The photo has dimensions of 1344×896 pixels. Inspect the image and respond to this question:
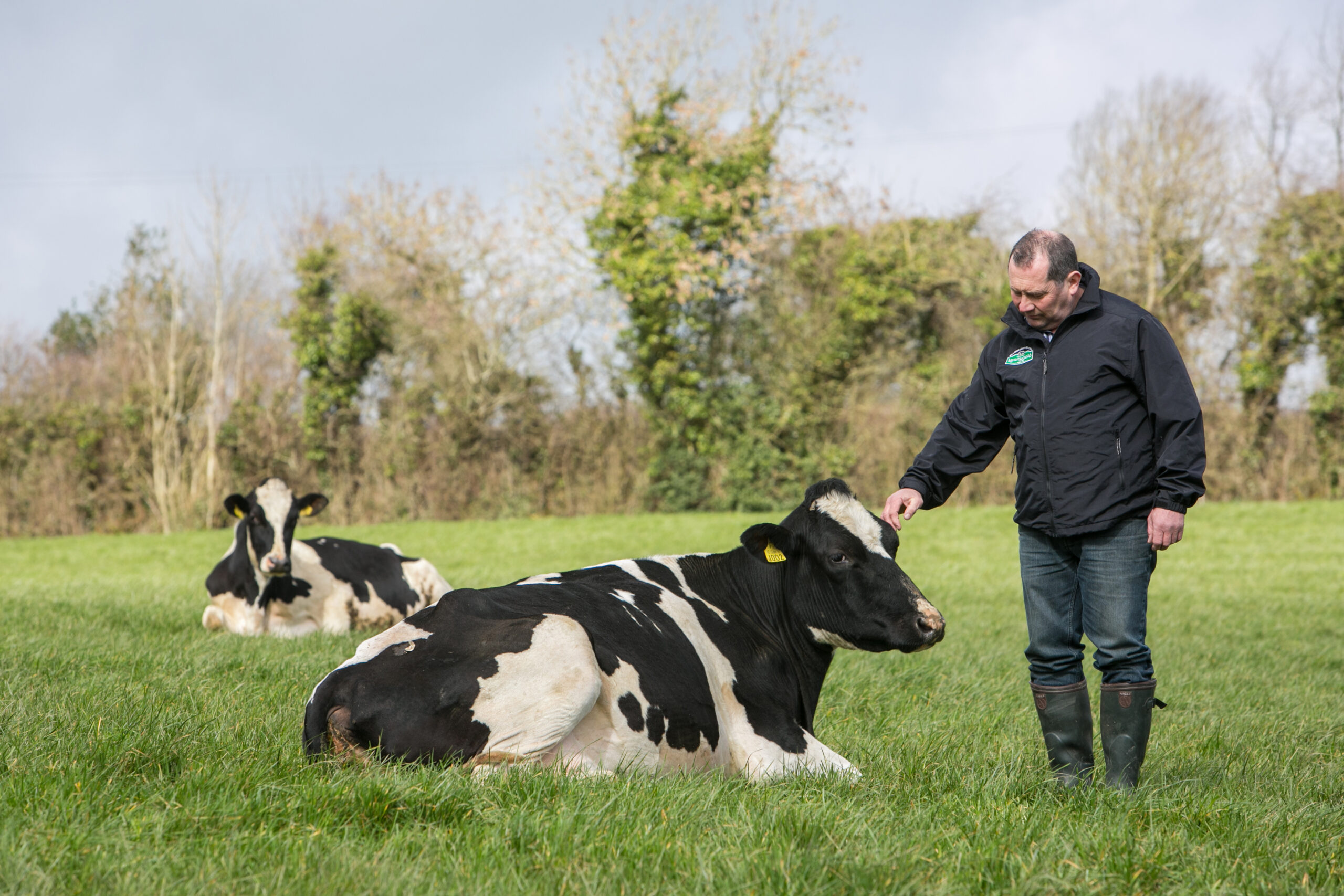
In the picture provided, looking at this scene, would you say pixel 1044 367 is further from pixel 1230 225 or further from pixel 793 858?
pixel 1230 225

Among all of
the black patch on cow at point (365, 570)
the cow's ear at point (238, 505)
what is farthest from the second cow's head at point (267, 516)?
the black patch on cow at point (365, 570)

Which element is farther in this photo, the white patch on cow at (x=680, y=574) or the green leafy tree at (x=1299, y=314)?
the green leafy tree at (x=1299, y=314)

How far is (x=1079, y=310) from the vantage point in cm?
422

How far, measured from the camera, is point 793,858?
2.71m

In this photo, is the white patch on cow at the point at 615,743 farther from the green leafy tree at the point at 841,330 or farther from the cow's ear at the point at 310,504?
the green leafy tree at the point at 841,330

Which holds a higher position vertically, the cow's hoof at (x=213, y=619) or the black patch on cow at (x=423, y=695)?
the black patch on cow at (x=423, y=695)

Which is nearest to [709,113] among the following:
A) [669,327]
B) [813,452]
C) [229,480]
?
[669,327]

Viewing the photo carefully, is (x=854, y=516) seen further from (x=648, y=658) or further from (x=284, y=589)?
(x=284, y=589)

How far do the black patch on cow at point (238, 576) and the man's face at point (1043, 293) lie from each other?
6.76 m

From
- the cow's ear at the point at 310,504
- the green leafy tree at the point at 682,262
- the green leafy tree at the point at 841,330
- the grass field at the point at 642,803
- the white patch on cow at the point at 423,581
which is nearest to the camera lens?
the grass field at the point at 642,803

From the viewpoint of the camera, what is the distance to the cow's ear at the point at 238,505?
8.95 m

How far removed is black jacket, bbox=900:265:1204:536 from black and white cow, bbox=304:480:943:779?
2.30ft

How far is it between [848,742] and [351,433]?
70.7 ft

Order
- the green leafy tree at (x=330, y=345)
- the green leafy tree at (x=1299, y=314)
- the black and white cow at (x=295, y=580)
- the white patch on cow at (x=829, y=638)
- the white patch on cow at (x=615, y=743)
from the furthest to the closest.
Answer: the green leafy tree at (x=330, y=345) → the green leafy tree at (x=1299, y=314) → the black and white cow at (x=295, y=580) → the white patch on cow at (x=829, y=638) → the white patch on cow at (x=615, y=743)
